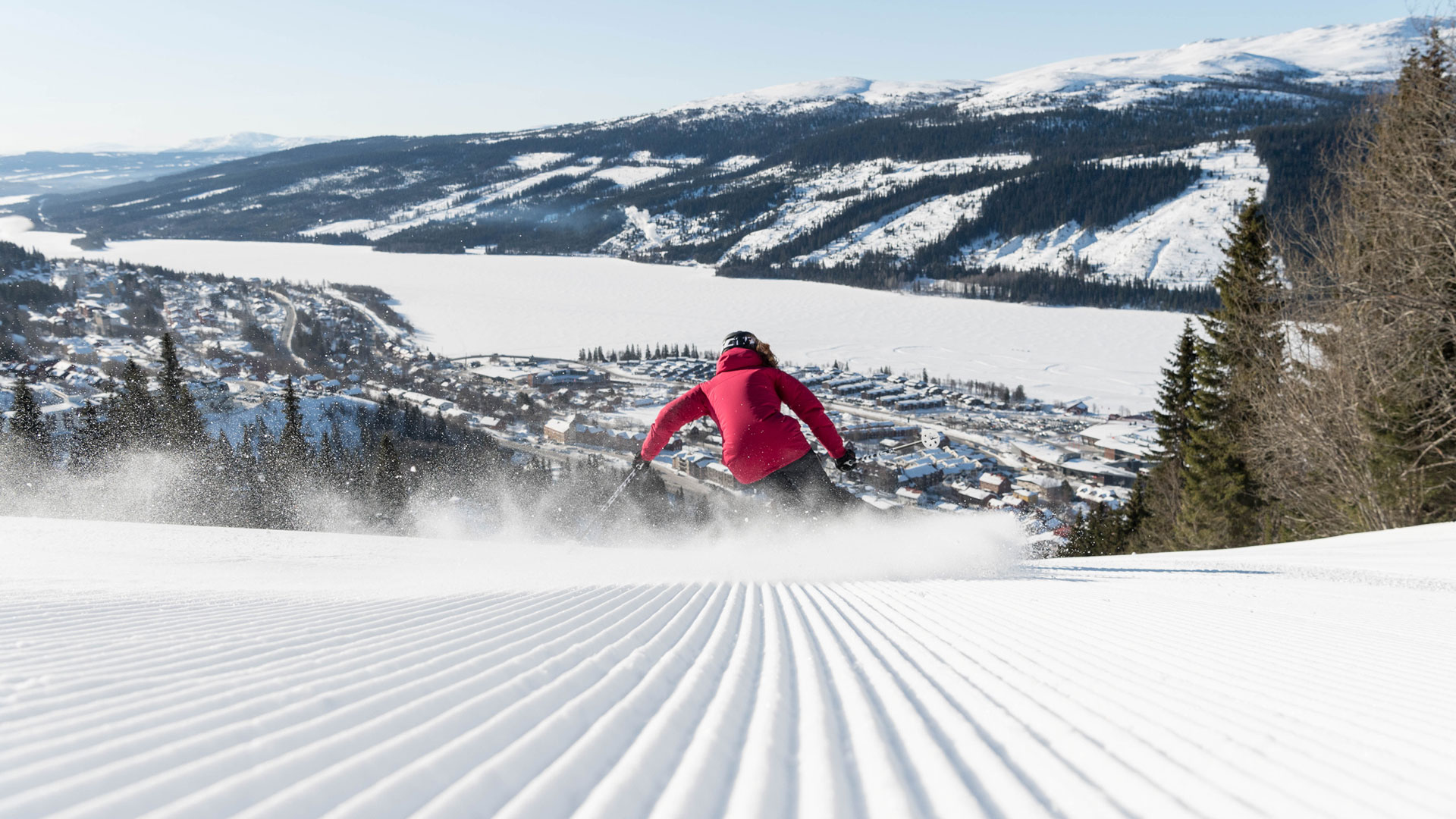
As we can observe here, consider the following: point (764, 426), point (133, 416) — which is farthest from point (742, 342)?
point (133, 416)

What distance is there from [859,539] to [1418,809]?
5.83m

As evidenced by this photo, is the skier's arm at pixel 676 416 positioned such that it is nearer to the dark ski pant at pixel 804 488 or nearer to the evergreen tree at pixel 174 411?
the dark ski pant at pixel 804 488

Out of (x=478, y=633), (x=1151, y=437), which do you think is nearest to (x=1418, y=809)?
(x=478, y=633)

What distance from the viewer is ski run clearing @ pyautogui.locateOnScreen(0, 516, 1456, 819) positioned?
1.46 meters

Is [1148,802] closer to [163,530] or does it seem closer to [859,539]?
[859,539]

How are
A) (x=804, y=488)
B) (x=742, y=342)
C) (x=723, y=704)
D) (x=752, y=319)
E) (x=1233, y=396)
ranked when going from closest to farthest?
(x=723, y=704), (x=742, y=342), (x=804, y=488), (x=1233, y=396), (x=752, y=319)

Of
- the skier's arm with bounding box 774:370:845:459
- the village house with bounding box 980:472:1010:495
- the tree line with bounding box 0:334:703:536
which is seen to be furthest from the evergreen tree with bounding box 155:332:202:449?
the village house with bounding box 980:472:1010:495

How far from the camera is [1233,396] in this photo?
58.9ft

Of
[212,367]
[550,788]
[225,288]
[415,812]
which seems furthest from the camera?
[225,288]

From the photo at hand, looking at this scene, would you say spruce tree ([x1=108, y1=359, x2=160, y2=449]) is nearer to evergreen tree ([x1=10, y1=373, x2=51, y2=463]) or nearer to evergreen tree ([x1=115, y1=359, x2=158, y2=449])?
evergreen tree ([x1=115, y1=359, x2=158, y2=449])

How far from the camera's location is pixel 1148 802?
4.85 ft

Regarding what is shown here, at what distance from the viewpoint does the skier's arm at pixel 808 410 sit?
668 cm

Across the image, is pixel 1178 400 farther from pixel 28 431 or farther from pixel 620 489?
pixel 28 431

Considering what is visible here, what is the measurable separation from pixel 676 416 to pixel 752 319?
316 ft
